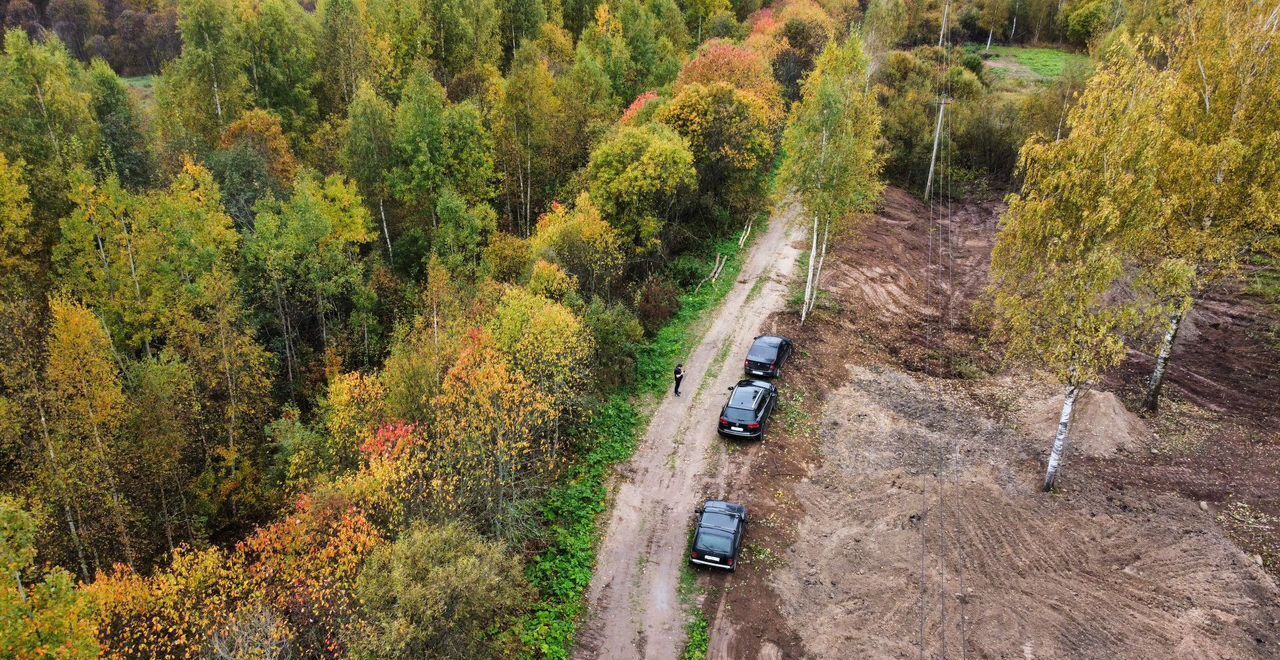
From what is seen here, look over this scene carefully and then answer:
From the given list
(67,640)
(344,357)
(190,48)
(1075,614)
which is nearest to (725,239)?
(344,357)

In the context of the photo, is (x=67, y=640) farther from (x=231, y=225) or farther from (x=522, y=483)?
(x=231, y=225)

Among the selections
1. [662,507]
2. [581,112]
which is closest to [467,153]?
[581,112]

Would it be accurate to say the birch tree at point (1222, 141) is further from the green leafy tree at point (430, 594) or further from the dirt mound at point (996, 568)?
the green leafy tree at point (430, 594)

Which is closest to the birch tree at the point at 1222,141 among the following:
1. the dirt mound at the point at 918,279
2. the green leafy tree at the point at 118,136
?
the dirt mound at the point at 918,279

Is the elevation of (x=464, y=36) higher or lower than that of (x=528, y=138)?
higher

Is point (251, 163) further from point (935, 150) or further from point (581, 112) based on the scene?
point (935, 150)

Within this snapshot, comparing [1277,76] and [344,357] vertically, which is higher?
[1277,76]
